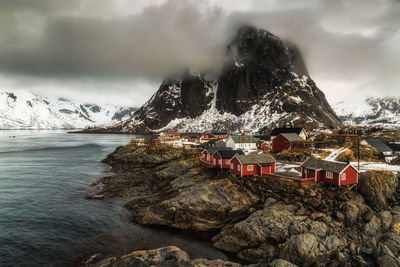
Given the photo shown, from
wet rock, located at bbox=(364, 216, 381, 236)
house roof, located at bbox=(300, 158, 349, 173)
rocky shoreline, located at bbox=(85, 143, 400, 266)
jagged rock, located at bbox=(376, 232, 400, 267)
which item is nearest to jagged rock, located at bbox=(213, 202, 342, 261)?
rocky shoreline, located at bbox=(85, 143, 400, 266)

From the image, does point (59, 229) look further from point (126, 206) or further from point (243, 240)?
point (243, 240)

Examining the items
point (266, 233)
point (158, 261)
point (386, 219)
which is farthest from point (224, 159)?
point (158, 261)

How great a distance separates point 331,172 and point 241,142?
51961 millimetres

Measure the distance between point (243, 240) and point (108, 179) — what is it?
39376 mm

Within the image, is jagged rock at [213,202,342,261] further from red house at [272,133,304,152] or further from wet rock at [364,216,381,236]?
red house at [272,133,304,152]

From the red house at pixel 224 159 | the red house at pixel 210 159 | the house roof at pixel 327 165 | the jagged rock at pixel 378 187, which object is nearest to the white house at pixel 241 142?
the red house at pixel 210 159

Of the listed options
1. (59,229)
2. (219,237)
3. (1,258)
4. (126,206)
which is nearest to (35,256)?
(1,258)

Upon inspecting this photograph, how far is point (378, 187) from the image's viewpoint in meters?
31.9

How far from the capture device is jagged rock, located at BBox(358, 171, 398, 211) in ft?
101

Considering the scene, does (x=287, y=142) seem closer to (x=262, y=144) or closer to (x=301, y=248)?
(x=262, y=144)

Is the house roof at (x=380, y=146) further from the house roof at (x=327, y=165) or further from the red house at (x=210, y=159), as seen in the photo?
the red house at (x=210, y=159)

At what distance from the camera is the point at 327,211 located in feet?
96.0

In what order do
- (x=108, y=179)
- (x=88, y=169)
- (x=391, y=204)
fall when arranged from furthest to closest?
(x=88, y=169), (x=108, y=179), (x=391, y=204)

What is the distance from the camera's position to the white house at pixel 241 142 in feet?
272
